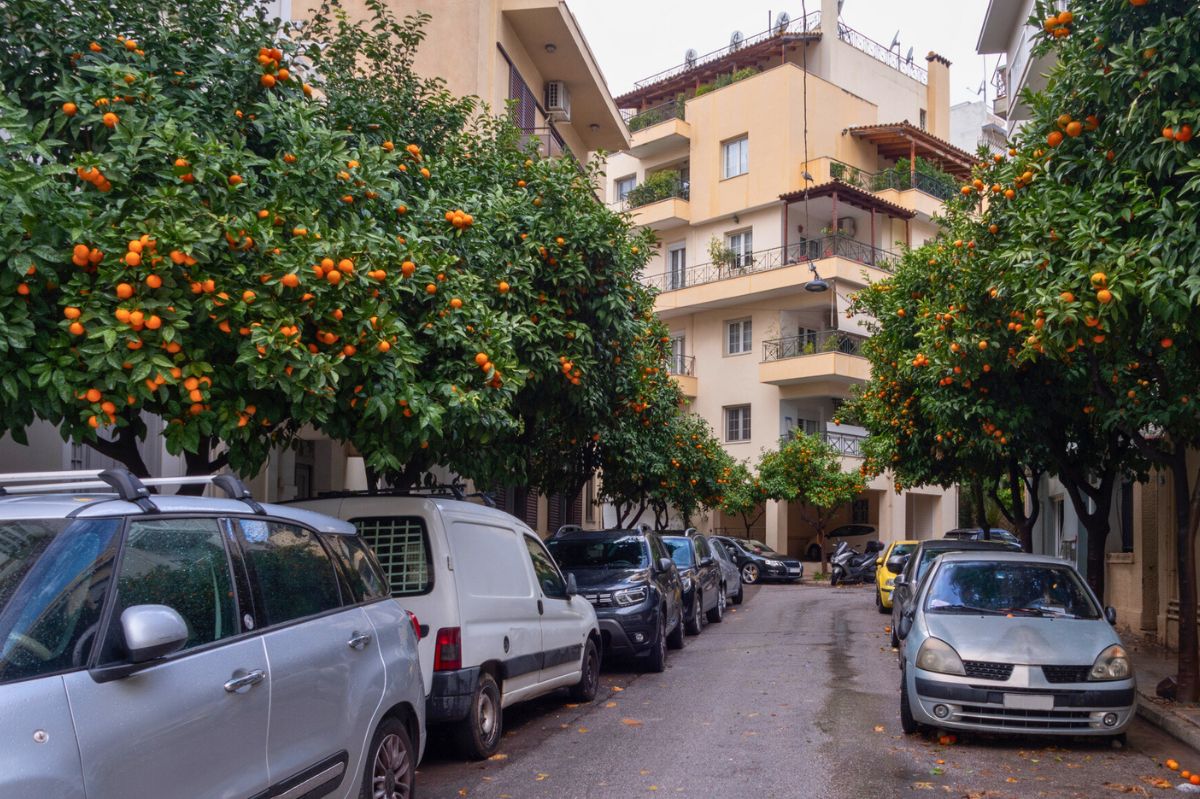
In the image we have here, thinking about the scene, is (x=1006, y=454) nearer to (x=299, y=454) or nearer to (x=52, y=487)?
(x=299, y=454)

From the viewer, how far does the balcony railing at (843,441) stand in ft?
136

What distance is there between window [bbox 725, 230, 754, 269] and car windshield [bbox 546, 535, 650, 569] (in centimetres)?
2900

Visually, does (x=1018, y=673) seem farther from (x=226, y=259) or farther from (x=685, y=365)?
(x=685, y=365)

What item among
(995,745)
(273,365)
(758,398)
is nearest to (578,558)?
(995,745)

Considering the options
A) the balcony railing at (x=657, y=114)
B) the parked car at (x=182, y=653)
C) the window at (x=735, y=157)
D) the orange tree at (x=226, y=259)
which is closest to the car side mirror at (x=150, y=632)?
the parked car at (x=182, y=653)

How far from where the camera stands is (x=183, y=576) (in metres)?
4.64

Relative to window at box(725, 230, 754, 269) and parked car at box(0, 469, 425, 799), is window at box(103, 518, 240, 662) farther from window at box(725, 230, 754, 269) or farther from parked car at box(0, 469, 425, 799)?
window at box(725, 230, 754, 269)

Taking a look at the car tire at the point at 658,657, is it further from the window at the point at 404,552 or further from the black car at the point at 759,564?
the black car at the point at 759,564

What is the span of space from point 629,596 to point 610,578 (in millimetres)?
404

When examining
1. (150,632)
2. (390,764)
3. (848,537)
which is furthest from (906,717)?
(848,537)

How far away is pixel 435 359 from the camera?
9.54m

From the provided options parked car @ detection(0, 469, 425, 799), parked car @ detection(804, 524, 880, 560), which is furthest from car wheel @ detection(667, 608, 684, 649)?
parked car @ detection(804, 524, 880, 560)

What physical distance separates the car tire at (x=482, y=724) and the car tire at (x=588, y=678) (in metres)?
2.55

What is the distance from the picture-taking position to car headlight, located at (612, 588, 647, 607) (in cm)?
1359
